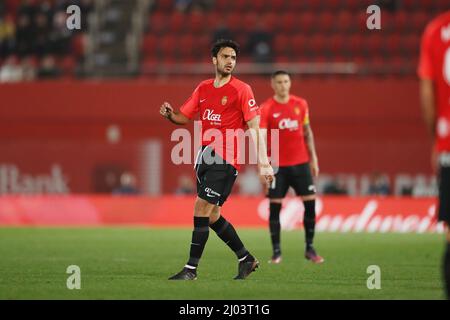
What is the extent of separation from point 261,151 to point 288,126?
3.36 m

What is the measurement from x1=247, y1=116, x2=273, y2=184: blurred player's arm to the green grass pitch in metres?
1.04

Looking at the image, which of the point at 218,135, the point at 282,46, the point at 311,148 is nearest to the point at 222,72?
the point at 218,135

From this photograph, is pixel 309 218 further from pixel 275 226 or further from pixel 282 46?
pixel 282 46

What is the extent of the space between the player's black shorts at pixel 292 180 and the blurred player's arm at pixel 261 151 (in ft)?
10.5

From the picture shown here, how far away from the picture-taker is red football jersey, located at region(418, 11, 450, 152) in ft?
22.1

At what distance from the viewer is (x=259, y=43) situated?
2786cm

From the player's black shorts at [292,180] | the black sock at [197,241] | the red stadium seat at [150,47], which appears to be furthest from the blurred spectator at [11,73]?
the black sock at [197,241]

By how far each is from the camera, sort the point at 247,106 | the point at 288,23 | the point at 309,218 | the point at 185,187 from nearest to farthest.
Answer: the point at 247,106, the point at 309,218, the point at 185,187, the point at 288,23

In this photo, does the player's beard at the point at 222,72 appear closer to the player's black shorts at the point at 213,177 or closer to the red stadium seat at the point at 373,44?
the player's black shorts at the point at 213,177

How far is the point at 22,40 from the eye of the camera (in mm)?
29141

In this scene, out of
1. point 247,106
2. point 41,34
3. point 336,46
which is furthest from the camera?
point 41,34

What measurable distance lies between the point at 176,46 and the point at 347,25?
4830 millimetres

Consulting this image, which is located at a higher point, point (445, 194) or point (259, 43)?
point (259, 43)
